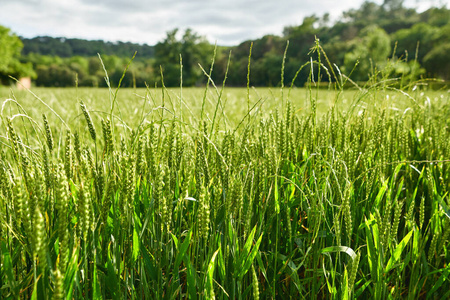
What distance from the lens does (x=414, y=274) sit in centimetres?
103

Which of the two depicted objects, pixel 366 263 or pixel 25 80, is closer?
pixel 366 263

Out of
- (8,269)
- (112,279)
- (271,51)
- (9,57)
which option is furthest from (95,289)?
(9,57)

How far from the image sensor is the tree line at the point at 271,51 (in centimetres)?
1210

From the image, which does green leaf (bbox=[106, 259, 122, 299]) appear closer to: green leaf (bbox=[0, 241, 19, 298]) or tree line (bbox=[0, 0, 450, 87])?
green leaf (bbox=[0, 241, 19, 298])

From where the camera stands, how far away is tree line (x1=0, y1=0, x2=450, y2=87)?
12.1 metres

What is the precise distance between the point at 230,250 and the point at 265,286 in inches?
9.5

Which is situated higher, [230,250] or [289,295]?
[230,250]

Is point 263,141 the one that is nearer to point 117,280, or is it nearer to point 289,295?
point 289,295

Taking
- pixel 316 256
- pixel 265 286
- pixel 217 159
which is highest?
pixel 217 159

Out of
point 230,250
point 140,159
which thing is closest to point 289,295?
point 230,250

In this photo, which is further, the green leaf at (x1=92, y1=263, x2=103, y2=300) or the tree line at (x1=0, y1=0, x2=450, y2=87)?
the tree line at (x1=0, y1=0, x2=450, y2=87)

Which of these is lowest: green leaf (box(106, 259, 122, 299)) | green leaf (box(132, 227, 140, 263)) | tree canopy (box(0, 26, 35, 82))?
green leaf (box(106, 259, 122, 299))

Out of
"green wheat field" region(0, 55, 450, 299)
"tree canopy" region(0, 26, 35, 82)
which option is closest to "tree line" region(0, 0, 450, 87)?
"tree canopy" region(0, 26, 35, 82)

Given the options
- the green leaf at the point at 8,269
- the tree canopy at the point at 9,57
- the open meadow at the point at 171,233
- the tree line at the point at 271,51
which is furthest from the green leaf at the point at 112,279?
the tree canopy at the point at 9,57
